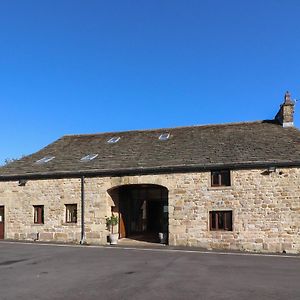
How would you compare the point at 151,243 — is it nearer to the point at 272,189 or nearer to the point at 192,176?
the point at 192,176

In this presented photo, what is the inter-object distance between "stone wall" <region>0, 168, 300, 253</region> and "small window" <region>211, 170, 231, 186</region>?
0.28 meters

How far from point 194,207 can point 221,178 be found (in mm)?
1854

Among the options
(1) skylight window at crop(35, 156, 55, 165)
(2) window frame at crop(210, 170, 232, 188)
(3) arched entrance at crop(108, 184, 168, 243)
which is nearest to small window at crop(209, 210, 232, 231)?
(2) window frame at crop(210, 170, 232, 188)

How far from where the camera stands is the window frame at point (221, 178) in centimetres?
1964

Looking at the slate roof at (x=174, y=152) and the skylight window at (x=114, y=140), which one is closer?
the slate roof at (x=174, y=152)

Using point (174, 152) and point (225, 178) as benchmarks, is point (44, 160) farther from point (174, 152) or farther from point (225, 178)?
point (225, 178)

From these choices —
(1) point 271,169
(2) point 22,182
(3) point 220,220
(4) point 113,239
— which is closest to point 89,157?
(2) point 22,182

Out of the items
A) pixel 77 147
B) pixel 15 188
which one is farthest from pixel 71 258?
pixel 77 147

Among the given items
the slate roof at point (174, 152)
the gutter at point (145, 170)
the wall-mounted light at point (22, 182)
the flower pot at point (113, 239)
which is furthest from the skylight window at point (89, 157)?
the flower pot at point (113, 239)

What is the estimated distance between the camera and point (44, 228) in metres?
21.9

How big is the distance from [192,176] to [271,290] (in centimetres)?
1089

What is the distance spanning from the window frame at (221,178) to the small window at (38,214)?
9.07 metres

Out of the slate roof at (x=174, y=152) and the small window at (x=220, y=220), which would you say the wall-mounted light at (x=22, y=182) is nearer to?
the slate roof at (x=174, y=152)

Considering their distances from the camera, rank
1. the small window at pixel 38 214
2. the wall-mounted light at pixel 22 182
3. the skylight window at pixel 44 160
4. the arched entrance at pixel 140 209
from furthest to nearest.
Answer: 1. the skylight window at pixel 44 160
2. the arched entrance at pixel 140 209
3. the wall-mounted light at pixel 22 182
4. the small window at pixel 38 214
